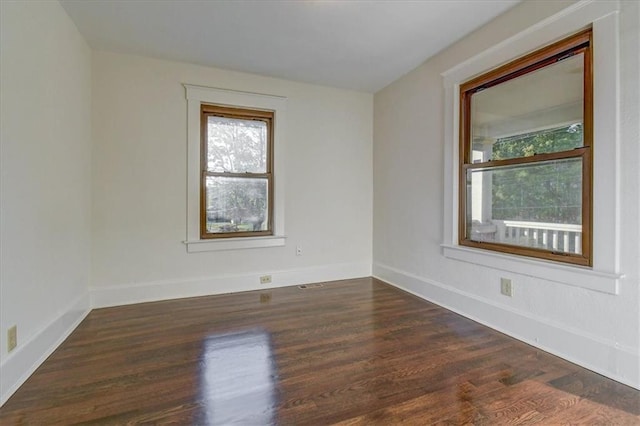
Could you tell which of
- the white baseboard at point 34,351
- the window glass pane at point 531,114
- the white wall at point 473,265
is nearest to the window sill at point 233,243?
the white baseboard at point 34,351

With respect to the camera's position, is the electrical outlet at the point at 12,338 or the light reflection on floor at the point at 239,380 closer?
the light reflection on floor at the point at 239,380

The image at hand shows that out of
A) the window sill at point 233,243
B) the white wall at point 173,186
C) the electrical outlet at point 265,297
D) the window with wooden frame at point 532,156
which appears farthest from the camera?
the window sill at point 233,243

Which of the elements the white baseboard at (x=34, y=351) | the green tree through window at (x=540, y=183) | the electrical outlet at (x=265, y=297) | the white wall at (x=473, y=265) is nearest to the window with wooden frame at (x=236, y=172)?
the electrical outlet at (x=265, y=297)

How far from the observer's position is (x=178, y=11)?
2.49m

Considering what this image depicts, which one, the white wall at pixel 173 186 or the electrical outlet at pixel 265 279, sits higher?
the white wall at pixel 173 186

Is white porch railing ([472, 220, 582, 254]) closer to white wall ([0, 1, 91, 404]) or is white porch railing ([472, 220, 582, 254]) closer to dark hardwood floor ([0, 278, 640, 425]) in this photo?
dark hardwood floor ([0, 278, 640, 425])

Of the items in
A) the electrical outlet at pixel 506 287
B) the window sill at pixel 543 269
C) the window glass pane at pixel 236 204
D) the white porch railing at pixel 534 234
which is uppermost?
the window glass pane at pixel 236 204

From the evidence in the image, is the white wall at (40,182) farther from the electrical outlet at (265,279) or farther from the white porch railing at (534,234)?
the white porch railing at (534,234)

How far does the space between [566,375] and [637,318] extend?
0.51m

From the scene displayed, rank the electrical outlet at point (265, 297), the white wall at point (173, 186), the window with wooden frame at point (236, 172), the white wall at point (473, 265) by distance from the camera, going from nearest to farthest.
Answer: the white wall at point (473, 265)
the white wall at point (173, 186)
the electrical outlet at point (265, 297)
the window with wooden frame at point (236, 172)

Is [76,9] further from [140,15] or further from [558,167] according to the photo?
[558,167]

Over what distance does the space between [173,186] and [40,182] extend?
1324mm

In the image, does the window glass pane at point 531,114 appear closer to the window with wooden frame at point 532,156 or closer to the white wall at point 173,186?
the window with wooden frame at point 532,156

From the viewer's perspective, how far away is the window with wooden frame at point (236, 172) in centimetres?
359
